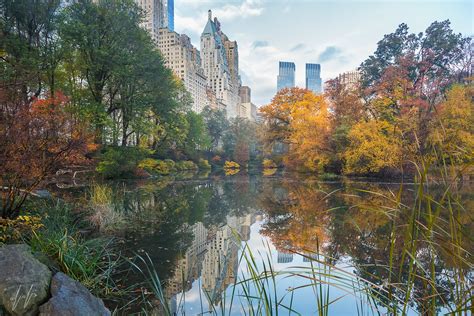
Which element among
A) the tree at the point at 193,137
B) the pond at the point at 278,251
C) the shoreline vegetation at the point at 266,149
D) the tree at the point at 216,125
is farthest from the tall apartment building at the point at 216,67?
the pond at the point at 278,251

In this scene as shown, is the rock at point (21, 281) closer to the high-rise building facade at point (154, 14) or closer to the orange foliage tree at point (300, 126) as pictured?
the orange foliage tree at point (300, 126)

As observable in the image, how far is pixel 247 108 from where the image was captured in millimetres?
124125

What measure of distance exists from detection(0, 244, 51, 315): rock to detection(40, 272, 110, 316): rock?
0.28 feet

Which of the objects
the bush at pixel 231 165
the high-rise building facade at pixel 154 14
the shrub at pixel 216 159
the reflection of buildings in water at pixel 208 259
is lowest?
the reflection of buildings in water at pixel 208 259

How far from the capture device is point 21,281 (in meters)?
2.18

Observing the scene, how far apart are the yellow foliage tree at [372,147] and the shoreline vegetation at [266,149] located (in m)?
0.09

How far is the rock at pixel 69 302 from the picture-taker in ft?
6.61

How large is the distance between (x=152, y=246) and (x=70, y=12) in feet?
49.5

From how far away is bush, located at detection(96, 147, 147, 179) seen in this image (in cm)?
1373

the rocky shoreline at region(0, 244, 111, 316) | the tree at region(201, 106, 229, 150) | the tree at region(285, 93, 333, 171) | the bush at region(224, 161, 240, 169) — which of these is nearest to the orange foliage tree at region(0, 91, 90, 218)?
the rocky shoreline at region(0, 244, 111, 316)

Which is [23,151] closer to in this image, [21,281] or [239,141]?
[21,281]

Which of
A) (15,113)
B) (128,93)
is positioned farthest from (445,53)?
(15,113)

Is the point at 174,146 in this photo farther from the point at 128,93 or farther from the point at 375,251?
the point at 375,251

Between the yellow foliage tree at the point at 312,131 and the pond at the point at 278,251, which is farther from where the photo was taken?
the yellow foliage tree at the point at 312,131
